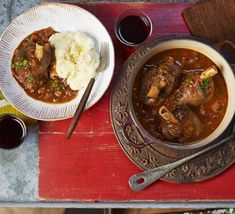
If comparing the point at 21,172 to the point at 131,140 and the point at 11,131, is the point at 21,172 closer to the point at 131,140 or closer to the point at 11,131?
the point at 11,131

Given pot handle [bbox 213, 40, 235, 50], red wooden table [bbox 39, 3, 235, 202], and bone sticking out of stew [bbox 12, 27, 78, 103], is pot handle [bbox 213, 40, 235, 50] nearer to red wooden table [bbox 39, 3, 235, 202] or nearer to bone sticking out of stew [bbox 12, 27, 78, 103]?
red wooden table [bbox 39, 3, 235, 202]

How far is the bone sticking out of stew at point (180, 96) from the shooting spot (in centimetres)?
202

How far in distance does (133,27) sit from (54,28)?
0.38 m

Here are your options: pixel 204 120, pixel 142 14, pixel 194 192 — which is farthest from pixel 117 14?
pixel 194 192

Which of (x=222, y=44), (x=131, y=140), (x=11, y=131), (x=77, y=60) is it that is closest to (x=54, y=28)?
(x=77, y=60)

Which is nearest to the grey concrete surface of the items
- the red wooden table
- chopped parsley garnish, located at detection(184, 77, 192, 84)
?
the red wooden table

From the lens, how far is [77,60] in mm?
2148

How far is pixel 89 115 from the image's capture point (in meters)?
2.22

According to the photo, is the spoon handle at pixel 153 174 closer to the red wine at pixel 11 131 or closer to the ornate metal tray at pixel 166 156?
the ornate metal tray at pixel 166 156

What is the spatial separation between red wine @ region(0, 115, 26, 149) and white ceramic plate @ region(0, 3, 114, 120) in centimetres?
9

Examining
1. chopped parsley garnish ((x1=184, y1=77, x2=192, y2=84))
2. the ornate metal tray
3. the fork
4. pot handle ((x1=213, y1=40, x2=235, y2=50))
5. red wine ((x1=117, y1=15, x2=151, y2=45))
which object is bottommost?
the ornate metal tray

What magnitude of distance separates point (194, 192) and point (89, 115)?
0.60 metres

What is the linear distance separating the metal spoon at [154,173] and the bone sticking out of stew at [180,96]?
0.07 m

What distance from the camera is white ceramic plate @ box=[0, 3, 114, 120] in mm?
2141
